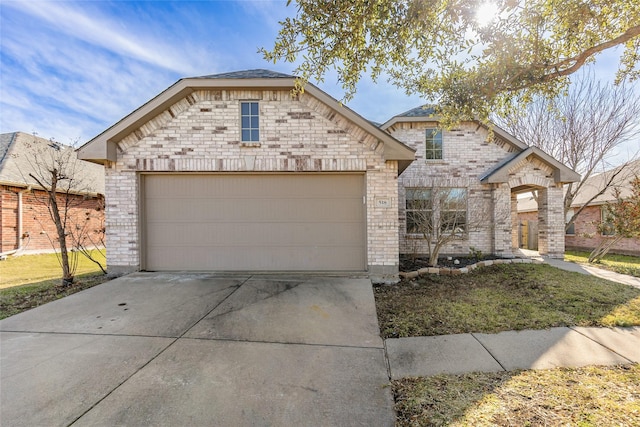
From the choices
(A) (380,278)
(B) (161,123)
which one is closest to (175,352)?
(A) (380,278)

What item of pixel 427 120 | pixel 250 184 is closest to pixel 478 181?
pixel 427 120

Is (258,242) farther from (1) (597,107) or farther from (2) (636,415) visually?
(1) (597,107)

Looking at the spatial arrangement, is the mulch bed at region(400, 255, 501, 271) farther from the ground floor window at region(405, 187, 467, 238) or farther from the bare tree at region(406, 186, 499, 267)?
the ground floor window at region(405, 187, 467, 238)

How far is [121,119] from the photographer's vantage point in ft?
20.8

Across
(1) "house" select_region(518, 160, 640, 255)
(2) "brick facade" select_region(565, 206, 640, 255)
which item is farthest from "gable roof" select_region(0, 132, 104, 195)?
(2) "brick facade" select_region(565, 206, 640, 255)

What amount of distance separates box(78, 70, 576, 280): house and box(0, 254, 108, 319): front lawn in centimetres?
91

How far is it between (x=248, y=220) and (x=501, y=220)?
29.7 feet

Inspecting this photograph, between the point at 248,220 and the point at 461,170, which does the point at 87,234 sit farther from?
the point at 461,170

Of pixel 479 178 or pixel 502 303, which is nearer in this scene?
pixel 502 303

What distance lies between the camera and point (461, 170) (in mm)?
10703

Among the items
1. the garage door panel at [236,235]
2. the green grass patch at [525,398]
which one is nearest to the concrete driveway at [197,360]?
the green grass patch at [525,398]

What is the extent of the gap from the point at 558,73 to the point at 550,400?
564 centimetres

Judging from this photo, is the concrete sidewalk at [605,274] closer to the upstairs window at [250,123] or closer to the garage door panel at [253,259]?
the garage door panel at [253,259]

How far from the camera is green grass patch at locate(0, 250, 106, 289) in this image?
7374 millimetres
